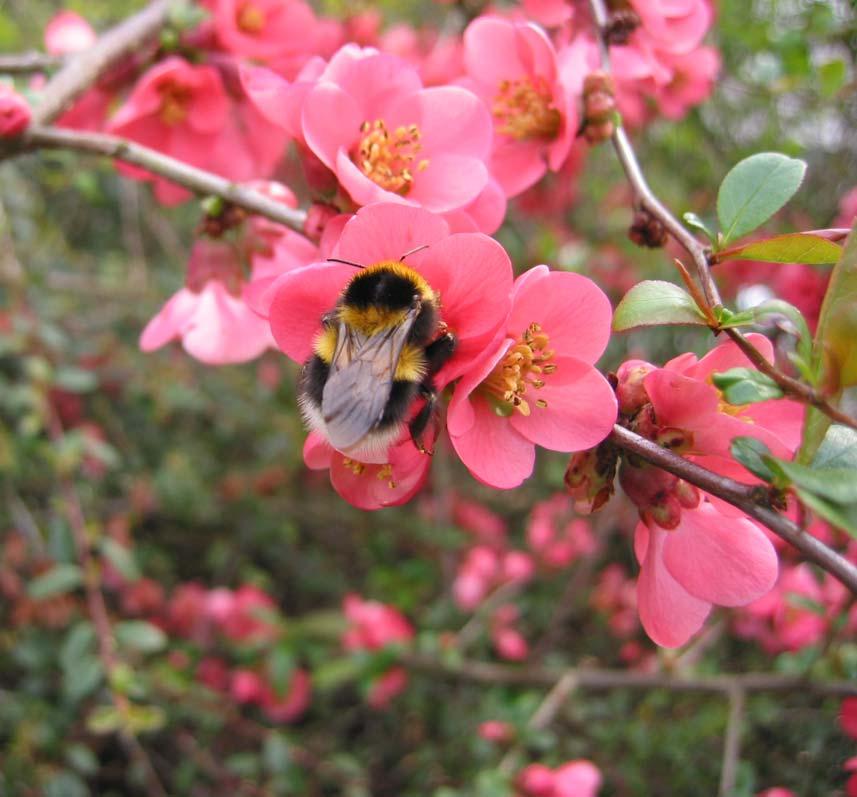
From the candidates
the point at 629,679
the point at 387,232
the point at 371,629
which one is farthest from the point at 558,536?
the point at 387,232

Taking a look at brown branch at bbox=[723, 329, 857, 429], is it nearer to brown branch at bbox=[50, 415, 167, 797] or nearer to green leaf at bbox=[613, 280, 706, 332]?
green leaf at bbox=[613, 280, 706, 332]

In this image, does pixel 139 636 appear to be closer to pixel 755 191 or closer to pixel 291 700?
pixel 291 700

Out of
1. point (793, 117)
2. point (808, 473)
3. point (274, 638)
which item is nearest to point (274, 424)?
point (274, 638)


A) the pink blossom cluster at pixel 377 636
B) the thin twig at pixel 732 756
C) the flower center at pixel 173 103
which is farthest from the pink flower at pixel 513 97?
the pink blossom cluster at pixel 377 636

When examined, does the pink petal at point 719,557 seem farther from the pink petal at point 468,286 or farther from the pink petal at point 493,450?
the pink petal at point 468,286

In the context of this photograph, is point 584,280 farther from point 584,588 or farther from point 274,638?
point 584,588

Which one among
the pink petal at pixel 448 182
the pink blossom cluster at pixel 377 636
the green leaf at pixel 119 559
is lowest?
the pink blossom cluster at pixel 377 636
